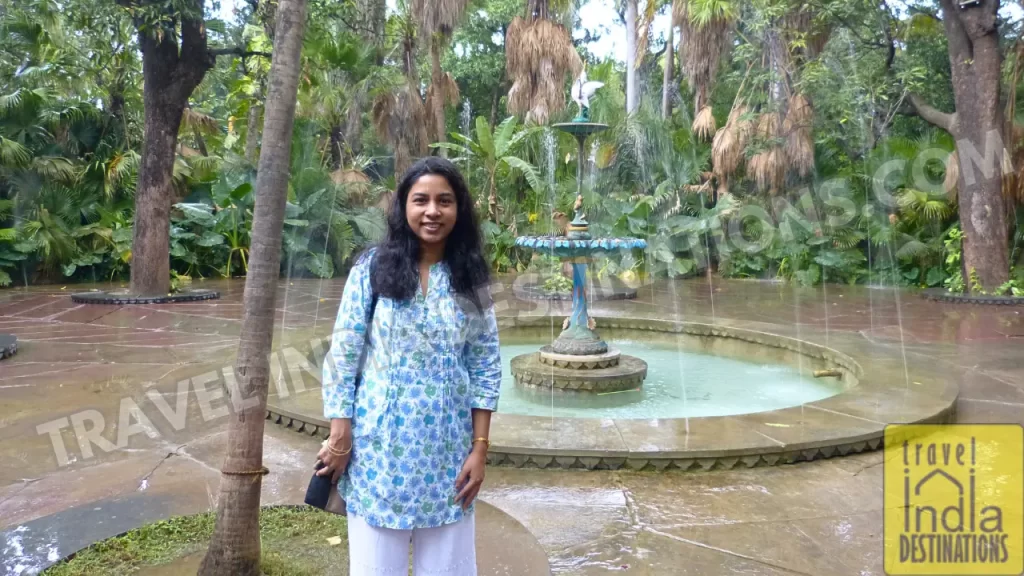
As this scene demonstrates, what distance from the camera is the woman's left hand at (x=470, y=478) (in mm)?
1881

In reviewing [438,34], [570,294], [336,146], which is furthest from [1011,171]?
[336,146]

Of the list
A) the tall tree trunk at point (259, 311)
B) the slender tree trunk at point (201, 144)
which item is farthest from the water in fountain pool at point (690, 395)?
the slender tree trunk at point (201, 144)

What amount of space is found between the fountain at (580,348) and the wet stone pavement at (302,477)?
199cm

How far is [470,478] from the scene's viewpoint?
189 cm

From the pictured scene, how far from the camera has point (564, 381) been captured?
6.00 m

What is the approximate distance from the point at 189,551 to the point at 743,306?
9.09m

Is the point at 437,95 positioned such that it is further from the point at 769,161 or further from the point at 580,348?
the point at 580,348

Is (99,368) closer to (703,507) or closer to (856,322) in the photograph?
(703,507)

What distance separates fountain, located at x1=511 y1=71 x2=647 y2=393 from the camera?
6.00 meters

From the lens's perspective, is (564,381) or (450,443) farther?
(564,381)

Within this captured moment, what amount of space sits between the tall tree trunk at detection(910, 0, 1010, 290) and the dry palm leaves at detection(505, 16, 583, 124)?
308 inches

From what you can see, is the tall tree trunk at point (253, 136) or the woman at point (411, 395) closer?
the woman at point (411, 395)

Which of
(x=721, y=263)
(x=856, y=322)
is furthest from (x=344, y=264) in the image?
(x=856, y=322)

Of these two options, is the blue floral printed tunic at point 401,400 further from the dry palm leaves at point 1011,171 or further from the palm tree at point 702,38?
the palm tree at point 702,38
